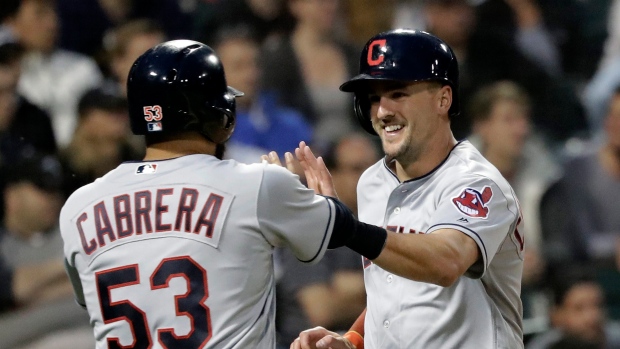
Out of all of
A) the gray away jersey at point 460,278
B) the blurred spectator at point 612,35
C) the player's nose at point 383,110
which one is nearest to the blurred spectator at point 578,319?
the blurred spectator at point 612,35

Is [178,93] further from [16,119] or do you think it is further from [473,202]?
[16,119]

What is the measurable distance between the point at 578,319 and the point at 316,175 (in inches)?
147

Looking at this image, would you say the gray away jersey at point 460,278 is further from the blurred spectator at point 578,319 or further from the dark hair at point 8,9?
the dark hair at point 8,9

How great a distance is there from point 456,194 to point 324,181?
1.47 ft

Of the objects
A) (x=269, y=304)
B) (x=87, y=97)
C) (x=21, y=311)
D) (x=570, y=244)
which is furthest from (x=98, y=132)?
(x=269, y=304)

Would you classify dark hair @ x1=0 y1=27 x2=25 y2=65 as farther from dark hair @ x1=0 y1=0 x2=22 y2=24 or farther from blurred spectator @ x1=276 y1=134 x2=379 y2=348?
blurred spectator @ x1=276 y1=134 x2=379 y2=348

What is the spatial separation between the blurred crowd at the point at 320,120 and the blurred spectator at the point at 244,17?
1cm

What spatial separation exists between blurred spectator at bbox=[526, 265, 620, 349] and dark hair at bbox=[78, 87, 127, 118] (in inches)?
125

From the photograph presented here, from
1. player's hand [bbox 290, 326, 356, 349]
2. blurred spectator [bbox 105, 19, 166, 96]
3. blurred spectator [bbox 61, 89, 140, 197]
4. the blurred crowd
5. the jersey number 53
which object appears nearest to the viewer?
the jersey number 53

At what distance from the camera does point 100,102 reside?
643 cm

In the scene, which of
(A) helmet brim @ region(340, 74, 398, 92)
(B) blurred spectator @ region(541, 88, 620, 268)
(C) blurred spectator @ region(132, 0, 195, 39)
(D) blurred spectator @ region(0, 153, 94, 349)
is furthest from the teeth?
(C) blurred spectator @ region(132, 0, 195, 39)

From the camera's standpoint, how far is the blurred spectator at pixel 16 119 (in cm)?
633

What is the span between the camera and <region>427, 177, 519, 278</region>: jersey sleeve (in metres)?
3.14

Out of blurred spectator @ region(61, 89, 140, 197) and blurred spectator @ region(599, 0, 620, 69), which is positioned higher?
blurred spectator @ region(599, 0, 620, 69)
